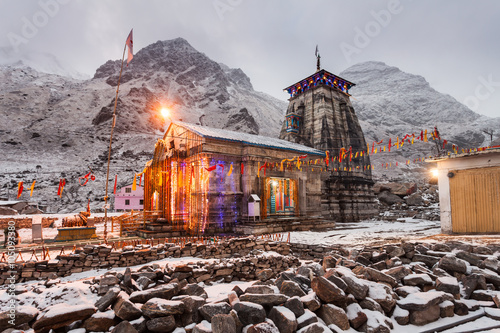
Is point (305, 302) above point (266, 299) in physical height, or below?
below

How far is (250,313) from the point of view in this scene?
430cm

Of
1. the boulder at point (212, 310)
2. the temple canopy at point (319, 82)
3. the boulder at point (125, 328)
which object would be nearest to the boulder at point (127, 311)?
the boulder at point (125, 328)

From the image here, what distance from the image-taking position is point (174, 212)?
1838 cm

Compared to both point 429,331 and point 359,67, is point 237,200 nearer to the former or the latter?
point 429,331

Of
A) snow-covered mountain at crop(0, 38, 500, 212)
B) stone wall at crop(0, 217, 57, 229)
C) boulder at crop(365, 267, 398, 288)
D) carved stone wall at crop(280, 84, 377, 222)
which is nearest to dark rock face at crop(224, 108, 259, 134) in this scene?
snow-covered mountain at crop(0, 38, 500, 212)

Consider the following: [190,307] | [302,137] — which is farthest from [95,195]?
[190,307]

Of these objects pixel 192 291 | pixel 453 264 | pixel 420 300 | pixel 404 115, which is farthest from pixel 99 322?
pixel 404 115

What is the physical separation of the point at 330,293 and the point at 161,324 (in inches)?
124

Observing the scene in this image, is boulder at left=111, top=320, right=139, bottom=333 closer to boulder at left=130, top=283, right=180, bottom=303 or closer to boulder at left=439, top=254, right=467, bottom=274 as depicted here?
boulder at left=130, top=283, right=180, bottom=303

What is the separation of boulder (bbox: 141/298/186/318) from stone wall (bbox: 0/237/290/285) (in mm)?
6793

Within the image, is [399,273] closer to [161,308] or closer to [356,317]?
[356,317]

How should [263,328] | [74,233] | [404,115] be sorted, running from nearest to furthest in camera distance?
[263,328] < [74,233] < [404,115]

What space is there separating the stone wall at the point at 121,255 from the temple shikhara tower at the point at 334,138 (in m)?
14.5

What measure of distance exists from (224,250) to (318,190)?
497 inches
